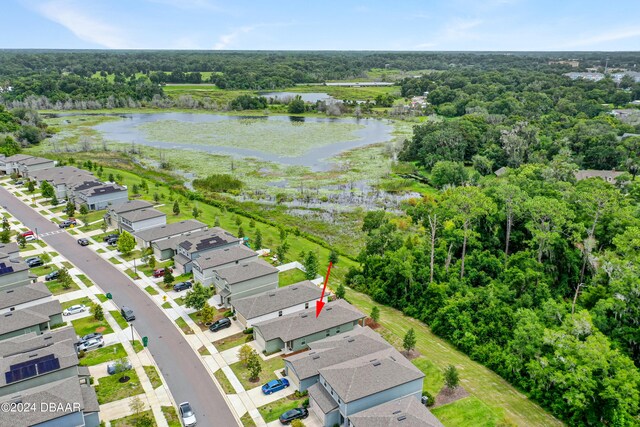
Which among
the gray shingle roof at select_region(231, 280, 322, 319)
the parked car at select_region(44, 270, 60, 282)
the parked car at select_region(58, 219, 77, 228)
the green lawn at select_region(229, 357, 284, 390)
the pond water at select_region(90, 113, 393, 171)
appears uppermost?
the pond water at select_region(90, 113, 393, 171)

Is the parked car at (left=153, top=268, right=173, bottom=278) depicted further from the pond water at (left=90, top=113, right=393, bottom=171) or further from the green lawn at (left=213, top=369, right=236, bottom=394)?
the pond water at (left=90, top=113, right=393, bottom=171)

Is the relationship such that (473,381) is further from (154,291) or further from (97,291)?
(97,291)

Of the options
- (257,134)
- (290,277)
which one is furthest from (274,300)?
(257,134)

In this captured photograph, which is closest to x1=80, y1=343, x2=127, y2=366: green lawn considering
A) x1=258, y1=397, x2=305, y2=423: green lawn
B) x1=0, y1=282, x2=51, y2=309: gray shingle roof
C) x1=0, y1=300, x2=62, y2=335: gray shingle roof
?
x1=0, y1=300, x2=62, y2=335: gray shingle roof

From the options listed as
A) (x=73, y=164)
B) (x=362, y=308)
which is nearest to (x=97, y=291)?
(x=362, y=308)

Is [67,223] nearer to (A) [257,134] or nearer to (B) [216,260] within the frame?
(B) [216,260]

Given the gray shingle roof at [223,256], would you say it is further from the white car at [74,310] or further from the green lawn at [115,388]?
the green lawn at [115,388]

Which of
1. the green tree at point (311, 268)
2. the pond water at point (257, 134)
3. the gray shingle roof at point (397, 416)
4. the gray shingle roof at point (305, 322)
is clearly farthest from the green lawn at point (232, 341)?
the pond water at point (257, 134)
